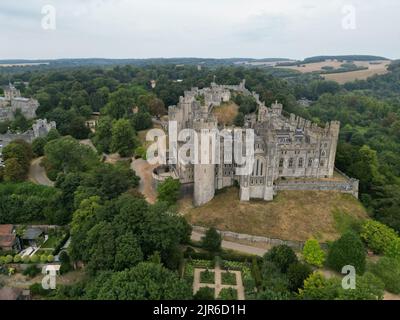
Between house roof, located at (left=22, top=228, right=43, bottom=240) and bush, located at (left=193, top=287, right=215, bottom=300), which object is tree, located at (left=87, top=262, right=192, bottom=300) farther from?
house roof, located at (left=22, top=228, right=43, bottom=240)

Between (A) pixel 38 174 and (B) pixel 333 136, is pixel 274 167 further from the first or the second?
(A) pixel 38 174

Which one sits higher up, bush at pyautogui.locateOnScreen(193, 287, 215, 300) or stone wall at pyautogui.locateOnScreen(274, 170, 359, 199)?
stone wall at pyautogui.locateOnScreen(274, 170, 359, 199)

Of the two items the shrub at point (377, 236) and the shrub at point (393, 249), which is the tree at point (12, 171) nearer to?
the shrub at point (377, 236)

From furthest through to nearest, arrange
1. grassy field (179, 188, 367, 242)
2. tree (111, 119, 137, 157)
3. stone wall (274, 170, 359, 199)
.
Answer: tree (111, 119, 137, 157)
stone wall (274, 170, 359, 199)
grassy field (179, 188, 367, 242)

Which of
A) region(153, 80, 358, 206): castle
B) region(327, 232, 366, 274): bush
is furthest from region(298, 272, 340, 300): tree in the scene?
region(153, 80, 358, 206): castle

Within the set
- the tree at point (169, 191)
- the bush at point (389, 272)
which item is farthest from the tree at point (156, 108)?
the bush at point (389, 272)
